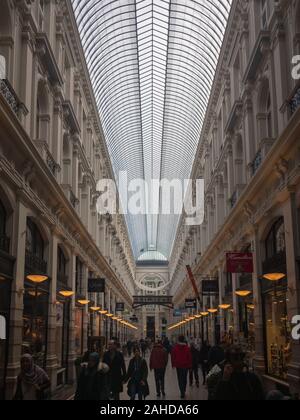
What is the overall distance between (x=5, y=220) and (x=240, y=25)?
13175 mm

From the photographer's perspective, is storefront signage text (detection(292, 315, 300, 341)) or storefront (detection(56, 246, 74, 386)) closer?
storefront signage text (detection(292, 315, 300, 341))

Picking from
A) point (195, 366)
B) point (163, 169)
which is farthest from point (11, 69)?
point (163, 169)

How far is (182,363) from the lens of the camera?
16.7 m

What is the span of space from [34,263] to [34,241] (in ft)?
2.99

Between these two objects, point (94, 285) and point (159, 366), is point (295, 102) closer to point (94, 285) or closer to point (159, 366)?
point (159, 366)

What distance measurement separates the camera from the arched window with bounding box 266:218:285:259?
16.4m

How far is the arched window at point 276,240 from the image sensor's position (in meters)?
16.4

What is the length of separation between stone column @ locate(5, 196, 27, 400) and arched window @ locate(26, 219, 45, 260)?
153 cm

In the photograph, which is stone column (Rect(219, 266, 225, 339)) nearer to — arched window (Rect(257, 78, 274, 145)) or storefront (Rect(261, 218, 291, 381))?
→ storefront (Rect(261, 218, 291, 381))

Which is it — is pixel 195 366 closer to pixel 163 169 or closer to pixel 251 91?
pixel 251 91

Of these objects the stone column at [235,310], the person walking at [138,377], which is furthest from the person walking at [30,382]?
the stone column at [235,310]

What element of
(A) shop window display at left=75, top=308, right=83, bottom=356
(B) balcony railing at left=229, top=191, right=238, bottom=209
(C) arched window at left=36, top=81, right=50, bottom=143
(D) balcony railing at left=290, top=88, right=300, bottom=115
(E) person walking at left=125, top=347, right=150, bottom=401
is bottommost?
(E) person walking at left=125, top=347, right=150, bottom=401

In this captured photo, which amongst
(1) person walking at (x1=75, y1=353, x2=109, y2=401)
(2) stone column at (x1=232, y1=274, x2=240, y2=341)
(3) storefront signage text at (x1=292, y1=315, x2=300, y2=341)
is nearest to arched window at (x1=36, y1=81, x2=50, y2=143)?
(2) stone column at (x1=232, y1=274, x2=240, y2=341)

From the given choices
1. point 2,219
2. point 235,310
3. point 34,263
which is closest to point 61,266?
point 34,263
